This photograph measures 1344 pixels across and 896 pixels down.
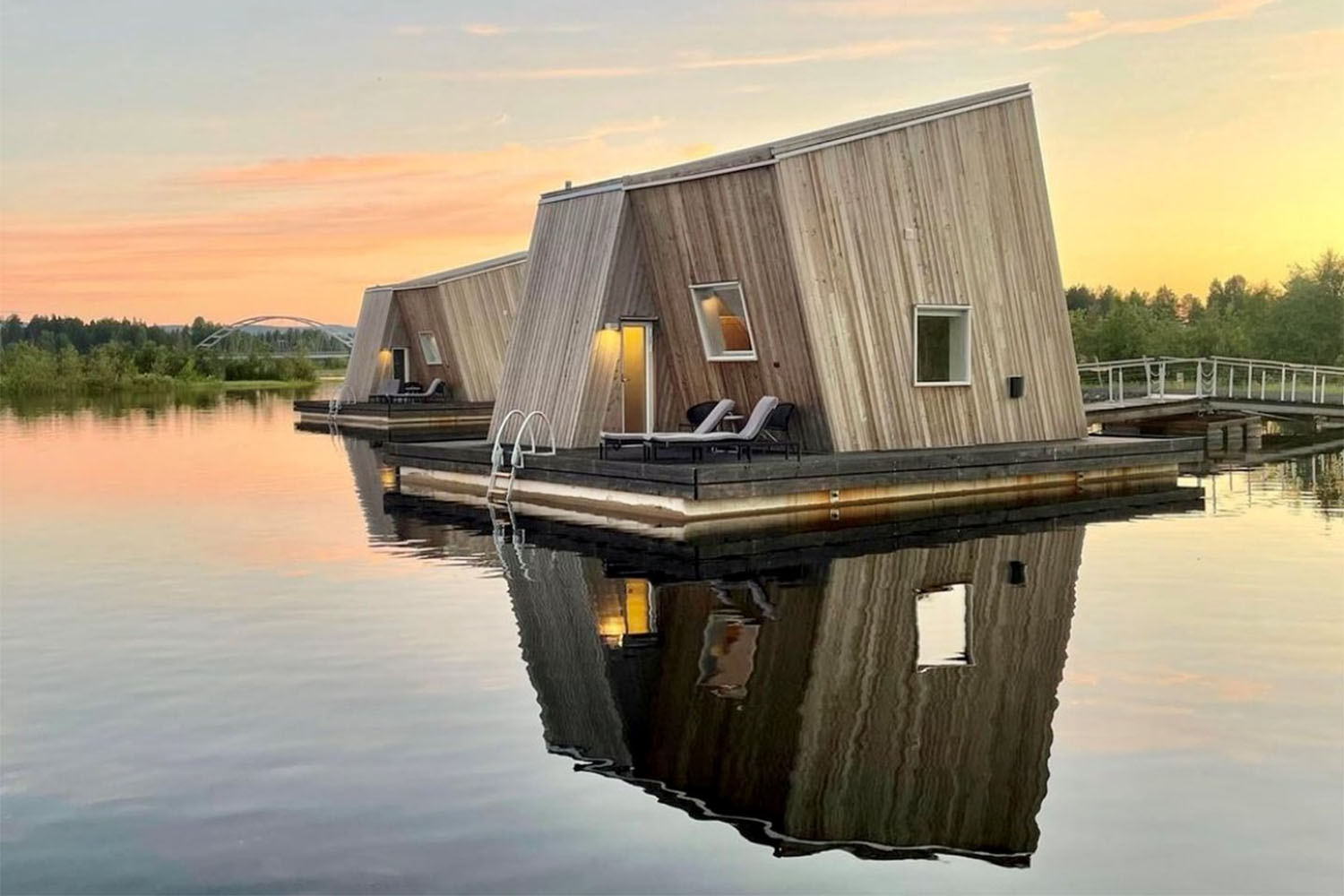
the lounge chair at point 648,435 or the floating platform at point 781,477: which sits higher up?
the lounge chair at point 648,435

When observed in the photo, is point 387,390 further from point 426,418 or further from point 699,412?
point 699,412

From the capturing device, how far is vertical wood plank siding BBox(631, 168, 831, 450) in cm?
1571

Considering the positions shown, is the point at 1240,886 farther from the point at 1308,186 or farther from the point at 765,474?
the point at 1308,186

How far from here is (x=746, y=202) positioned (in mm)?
15828

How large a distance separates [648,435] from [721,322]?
9.11 feet

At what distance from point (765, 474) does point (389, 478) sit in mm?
8585

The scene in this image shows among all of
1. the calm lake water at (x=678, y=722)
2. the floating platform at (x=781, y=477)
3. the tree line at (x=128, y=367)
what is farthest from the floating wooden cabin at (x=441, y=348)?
the tree line at (x=128, y=367)

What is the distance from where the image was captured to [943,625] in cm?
866

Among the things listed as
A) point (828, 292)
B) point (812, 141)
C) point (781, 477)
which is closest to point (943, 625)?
point (781, 477)

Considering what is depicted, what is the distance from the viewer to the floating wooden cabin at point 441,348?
33.6m

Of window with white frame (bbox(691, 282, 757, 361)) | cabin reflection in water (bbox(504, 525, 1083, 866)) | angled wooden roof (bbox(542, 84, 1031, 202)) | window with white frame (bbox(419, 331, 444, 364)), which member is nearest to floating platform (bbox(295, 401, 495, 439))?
window with white frame (bbox(419, 331, 444, 364))

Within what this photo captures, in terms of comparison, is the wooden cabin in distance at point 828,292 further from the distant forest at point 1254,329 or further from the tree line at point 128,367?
the tree line at point 128,367

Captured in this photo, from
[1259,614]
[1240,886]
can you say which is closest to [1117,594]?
[1259,614]

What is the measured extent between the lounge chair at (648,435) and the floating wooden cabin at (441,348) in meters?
15.4
